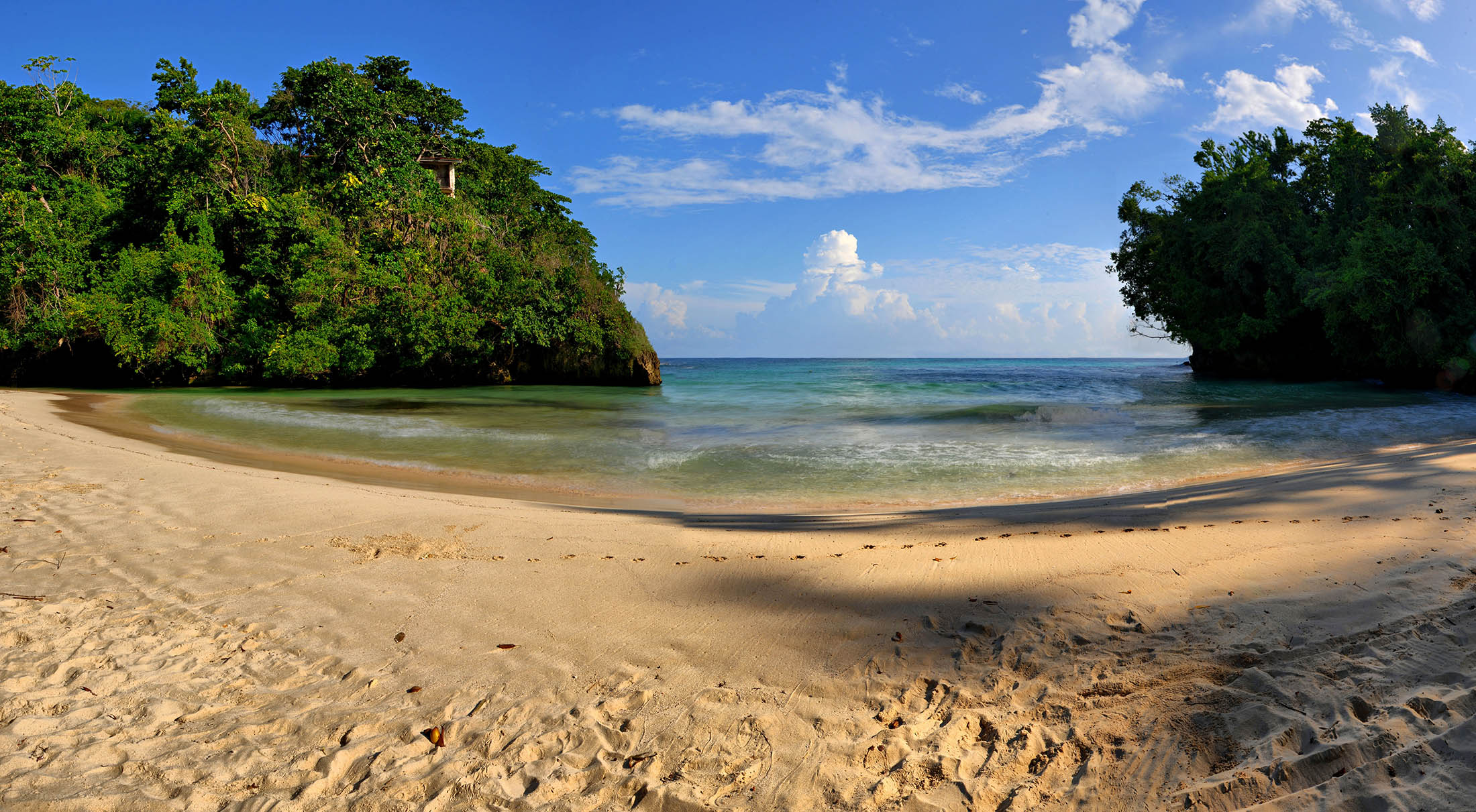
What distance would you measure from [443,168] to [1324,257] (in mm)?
36494

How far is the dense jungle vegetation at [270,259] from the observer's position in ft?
74.2

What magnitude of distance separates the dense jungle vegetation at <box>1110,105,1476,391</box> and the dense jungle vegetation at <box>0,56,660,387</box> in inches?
961

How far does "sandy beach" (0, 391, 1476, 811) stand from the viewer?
2014 millimetres

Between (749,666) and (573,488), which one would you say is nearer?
(749,666)

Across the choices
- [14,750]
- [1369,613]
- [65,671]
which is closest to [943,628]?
[1369,613]

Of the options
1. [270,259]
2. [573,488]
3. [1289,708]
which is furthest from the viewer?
[270,259]

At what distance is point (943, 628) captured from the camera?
→ 3.03 metres

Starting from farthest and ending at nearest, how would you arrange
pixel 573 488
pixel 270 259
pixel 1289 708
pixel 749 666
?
pixel 270 259 < pixel 573 488 < pixel 749 666 < pixel 1289 708

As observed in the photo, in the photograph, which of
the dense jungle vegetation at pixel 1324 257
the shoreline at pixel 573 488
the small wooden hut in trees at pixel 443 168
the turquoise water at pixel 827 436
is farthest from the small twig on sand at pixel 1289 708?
the small wooden hut in trees at pixel 443 168

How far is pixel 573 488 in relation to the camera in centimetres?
782

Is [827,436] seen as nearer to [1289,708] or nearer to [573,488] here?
[573,488]

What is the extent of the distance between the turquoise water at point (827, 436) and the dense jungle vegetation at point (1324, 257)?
2298 millimetres

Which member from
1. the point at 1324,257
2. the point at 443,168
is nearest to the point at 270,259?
the point at 443,168

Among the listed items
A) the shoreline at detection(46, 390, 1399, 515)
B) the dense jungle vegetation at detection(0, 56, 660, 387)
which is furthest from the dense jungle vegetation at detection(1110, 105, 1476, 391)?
the dense jungle vegetation at detection(0, 56, 660, 387)
